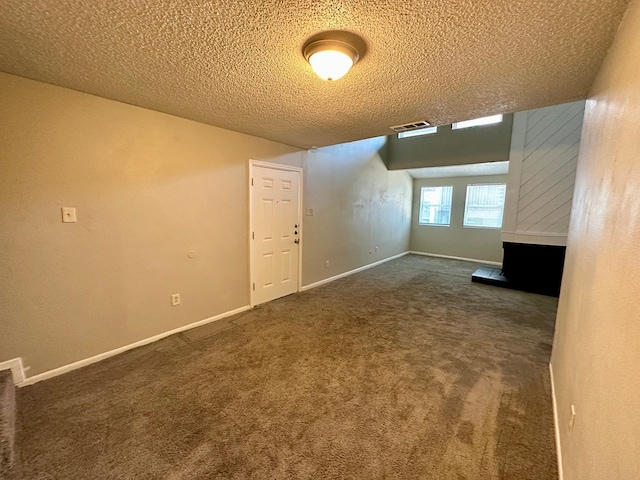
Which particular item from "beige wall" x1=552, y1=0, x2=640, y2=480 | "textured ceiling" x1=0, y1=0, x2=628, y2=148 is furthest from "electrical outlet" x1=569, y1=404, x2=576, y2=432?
"textured ceiling" x1=0, y1=0, x2=628, y2=148

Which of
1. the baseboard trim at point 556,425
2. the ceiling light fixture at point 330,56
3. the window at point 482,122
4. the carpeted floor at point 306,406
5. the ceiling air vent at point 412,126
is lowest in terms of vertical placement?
the carpeted floor at point 306,406

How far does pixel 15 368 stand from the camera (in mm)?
1967

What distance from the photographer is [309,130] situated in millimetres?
3100

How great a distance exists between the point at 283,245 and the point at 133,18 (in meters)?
2.91

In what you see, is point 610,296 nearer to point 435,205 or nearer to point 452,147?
point 452,147

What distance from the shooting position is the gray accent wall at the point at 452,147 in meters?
4.92

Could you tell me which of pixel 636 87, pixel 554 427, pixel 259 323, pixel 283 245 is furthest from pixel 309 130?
pixel 554 427

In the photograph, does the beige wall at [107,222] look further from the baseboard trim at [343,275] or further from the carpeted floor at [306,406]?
the baseboard trim at [343,275]

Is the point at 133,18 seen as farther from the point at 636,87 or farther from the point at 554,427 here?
the point at 554,427

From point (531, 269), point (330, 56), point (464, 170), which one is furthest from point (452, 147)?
point (330, 56)

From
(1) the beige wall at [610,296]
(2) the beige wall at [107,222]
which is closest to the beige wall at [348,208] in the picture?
(2) the beige wall at [107,222]

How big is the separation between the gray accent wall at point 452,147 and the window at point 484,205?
1.58 metres

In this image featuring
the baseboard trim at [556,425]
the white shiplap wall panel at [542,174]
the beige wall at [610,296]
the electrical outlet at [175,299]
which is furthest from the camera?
the white shiplap wall panel at [542,174]

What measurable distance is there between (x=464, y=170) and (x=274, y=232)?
4998 mm
